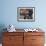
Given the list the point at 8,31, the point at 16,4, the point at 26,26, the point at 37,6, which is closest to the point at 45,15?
the point at 37,6

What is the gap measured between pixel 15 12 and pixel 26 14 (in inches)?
14.8

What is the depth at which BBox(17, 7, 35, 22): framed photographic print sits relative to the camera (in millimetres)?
4582

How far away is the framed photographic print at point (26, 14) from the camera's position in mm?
4582

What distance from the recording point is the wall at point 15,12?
4.56 meters

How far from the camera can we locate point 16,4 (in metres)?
4.57

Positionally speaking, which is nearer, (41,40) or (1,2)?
(41,40)

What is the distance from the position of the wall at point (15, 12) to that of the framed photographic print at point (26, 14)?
10cm

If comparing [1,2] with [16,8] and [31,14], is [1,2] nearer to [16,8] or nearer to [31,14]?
[16,8]

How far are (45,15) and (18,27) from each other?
39.1 inches

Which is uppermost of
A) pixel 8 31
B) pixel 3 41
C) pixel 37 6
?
pixel 37 6

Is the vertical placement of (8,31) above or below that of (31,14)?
below

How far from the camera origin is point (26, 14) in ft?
15.1

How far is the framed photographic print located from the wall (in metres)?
0.10

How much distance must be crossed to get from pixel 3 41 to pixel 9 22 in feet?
2.51
